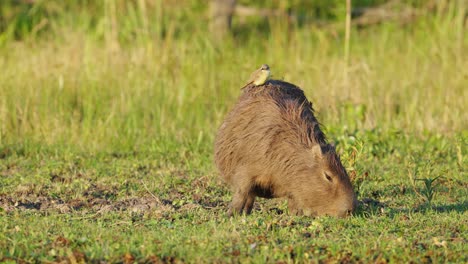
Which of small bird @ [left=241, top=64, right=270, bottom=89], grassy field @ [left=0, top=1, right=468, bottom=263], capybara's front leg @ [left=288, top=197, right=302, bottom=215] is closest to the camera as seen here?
grassy field @ [left=0, top=1, right=468, bottom=263]

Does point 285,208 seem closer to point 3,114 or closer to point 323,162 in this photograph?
point 323,162

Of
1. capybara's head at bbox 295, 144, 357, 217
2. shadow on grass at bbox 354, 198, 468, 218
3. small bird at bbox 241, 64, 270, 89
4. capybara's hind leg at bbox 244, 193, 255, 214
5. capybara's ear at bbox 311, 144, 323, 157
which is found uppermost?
small bird at bbox 241, 64, 270, 89

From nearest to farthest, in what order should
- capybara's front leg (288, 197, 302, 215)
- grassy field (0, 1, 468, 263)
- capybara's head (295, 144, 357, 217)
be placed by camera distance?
grassy field (0, 1, 468, 263)
capybara's head (295, 144, 357, 217)
capybara's front leg (288, 197, 302, 215)

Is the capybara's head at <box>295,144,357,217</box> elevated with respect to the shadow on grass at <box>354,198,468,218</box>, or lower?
elevated

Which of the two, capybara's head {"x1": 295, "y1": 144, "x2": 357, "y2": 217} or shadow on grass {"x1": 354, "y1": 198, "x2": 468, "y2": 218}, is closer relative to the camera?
capybara's head {"x1": 295, "y1": 144, "x2": 357, "y2": 217}

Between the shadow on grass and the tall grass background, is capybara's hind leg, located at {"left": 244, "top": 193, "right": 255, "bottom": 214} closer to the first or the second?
the shadow on grass

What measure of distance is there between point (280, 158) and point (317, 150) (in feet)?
0.88

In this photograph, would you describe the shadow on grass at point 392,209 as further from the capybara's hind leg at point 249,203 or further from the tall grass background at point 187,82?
the tall grass background at point 187,82

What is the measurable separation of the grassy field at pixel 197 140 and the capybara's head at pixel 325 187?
0.34ft

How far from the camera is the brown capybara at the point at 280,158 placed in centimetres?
515

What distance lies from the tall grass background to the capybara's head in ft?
9.74

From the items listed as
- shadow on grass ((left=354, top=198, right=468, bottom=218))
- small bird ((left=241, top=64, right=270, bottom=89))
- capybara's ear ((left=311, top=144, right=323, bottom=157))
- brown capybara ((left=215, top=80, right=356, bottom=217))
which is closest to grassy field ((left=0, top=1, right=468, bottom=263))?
shadow on grass ((left=354, top=198, right=468, bottom=218))

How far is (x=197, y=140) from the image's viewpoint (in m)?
8.35

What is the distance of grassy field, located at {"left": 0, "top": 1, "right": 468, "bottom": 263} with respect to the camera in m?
4.65
